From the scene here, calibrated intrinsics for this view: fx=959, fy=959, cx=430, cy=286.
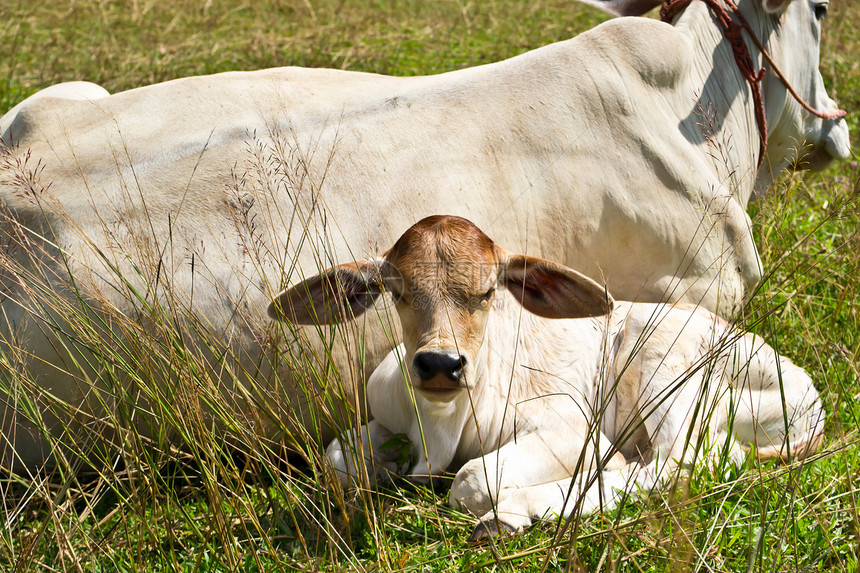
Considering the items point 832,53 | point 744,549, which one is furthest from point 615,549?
point 832,53

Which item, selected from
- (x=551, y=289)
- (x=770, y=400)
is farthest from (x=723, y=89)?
(x=551, y=289)

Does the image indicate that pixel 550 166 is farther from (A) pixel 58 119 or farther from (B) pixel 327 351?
(A) pixel 58 119

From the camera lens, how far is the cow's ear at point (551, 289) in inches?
138

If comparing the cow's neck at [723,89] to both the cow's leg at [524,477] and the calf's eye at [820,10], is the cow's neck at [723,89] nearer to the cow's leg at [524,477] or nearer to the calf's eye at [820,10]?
the calf's eye at [820,10]

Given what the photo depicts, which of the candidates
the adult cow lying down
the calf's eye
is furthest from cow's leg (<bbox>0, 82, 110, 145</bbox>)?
the calf's eye

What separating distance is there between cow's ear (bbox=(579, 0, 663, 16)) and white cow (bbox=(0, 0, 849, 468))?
0.54m

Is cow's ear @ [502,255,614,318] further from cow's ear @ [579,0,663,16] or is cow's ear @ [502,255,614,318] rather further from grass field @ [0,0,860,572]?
cow's ear @ [579,0,663,16]

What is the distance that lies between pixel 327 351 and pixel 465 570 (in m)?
0.84

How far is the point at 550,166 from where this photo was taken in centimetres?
446

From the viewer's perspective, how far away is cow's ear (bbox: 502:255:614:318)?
3510 millimetres

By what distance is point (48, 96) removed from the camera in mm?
4633

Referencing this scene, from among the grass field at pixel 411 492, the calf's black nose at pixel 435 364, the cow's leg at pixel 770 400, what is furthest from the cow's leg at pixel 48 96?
A: the cow's leg at pixel 770 400

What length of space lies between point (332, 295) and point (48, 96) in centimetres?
207

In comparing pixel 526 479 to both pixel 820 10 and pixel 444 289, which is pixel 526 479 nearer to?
pixel 444 289
